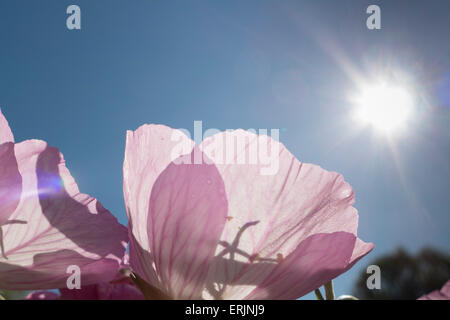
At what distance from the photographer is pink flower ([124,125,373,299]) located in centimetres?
23

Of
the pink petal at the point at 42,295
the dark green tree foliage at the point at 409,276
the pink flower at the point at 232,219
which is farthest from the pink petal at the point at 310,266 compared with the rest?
the dark green tree foliage at the point at 409,276

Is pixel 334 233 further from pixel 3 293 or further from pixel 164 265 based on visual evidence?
pixel 3 293

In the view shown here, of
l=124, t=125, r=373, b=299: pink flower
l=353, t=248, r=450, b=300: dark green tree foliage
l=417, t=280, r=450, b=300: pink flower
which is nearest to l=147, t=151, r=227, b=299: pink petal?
l=124, t=125, r=373, b=299: pink flower

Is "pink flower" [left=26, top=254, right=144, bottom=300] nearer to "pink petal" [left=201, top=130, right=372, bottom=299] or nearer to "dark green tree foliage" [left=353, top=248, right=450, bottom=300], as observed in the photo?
"pink petal" [left=201, top=130, right=372, bottom=299]

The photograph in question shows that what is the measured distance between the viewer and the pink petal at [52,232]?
0.24m

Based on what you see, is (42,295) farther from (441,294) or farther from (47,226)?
(441,294)

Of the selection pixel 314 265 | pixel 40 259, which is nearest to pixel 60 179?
pixel 40 259

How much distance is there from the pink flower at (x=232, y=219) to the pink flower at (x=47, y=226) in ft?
0.06

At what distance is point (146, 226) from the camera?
25cm

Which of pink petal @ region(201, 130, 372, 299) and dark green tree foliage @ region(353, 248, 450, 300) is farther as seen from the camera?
dark green tree foliage @ region(353, 248, 450, 300)

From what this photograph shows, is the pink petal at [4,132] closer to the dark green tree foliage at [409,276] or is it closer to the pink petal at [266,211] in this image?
the pink petal at [266,211]

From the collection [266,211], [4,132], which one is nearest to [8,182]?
[4,132]

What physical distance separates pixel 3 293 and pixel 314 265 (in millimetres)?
236
